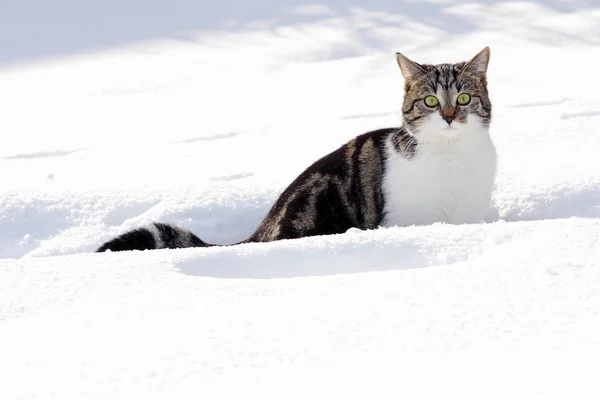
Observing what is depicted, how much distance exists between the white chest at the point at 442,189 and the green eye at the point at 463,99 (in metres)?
0.09

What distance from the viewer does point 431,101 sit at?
6.40 feet

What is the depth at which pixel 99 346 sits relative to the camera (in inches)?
41.8

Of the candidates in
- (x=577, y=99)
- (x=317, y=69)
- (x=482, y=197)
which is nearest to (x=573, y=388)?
(x=482, y=197)

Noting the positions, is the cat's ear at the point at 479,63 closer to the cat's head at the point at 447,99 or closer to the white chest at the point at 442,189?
the cat's head at the point at 447,99

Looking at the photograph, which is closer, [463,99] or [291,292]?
[291,292]

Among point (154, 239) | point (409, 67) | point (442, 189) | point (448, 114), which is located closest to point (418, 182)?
point (442, 189)

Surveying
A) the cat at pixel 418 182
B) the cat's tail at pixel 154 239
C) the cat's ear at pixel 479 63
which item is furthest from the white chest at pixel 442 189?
the cat's tail at pixel 154 239

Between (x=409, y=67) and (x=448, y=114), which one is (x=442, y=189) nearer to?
(x=448, y=114)

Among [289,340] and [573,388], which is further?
[289,340]

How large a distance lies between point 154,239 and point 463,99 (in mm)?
717

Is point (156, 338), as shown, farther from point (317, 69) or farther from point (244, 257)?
point (317, 69)

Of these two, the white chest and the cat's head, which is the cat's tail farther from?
the cat's head

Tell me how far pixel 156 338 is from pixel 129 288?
21 centimetres

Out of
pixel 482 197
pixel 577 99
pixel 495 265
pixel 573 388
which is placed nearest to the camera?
pixel 573 388
